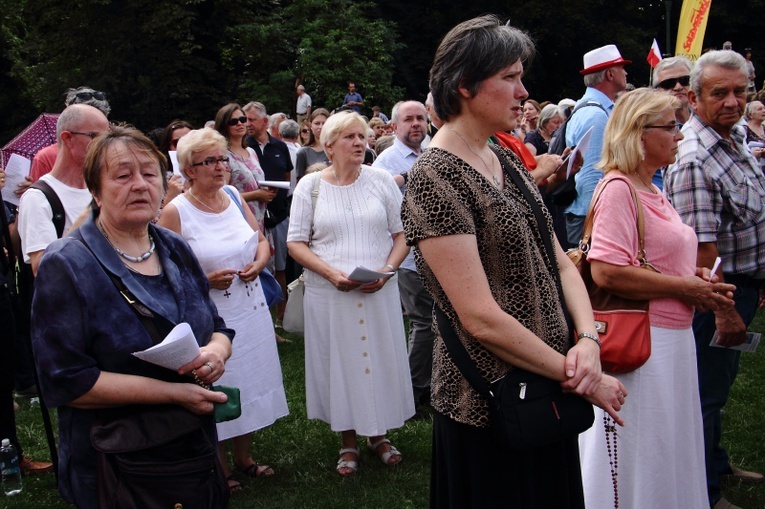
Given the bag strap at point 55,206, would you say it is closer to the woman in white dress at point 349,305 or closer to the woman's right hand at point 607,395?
the woman in white dress at point 349,305

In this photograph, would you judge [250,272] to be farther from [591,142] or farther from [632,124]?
[591,142]

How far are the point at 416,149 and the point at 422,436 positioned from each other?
7.89 ft

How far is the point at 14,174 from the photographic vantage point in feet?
18.3

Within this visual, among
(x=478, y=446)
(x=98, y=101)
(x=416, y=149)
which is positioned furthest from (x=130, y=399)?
(x=416, y=149)

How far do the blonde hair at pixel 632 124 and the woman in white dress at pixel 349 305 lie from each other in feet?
6.07

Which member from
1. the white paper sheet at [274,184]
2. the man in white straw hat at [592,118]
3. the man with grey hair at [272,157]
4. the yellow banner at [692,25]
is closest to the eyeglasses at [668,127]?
the man in white straw hat at [592,118]

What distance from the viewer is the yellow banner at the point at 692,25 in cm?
1362

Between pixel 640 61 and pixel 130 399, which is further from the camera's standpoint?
pixel 640 61

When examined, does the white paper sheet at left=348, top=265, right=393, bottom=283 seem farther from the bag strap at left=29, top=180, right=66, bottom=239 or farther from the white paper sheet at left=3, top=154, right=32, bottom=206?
the white paper sheet at left=3, top=154, right=32, bottom=206

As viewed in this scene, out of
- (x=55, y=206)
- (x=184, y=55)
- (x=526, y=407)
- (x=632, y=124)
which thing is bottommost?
(x=526, y=407)

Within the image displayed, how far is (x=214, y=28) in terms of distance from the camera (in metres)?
27.6

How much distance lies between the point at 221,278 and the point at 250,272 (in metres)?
0.24

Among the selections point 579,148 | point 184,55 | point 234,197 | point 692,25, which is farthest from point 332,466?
point 184,55

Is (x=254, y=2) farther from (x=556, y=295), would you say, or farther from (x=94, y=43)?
(x=556, y=295)
